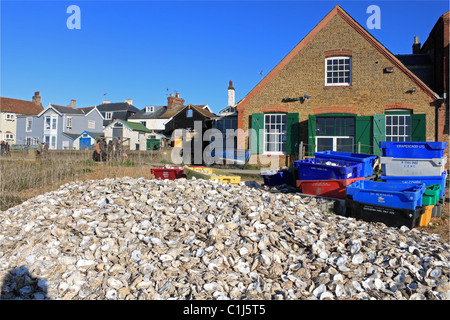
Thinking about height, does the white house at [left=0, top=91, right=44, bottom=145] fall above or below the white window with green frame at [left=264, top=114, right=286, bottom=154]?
above

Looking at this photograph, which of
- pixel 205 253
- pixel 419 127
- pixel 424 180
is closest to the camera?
pixel 205 253

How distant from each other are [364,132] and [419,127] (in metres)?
2.49

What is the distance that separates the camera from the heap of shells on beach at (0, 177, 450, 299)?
174 inches

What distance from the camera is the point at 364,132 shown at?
55.8ft

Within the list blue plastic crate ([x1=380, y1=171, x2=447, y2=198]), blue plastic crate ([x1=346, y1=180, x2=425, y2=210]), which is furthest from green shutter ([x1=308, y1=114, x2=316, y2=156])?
blue plastic crate ([x1=346, y1=180, x2=425, y2=210])

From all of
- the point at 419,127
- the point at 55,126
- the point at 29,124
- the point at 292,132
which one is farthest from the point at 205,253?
the point at 29,124

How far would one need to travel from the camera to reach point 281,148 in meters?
18.2

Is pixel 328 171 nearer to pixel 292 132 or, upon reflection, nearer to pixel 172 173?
pixel 172 173

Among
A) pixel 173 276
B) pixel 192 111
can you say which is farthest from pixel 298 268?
pixel 192 111

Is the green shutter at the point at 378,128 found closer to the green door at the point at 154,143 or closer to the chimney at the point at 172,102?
the green door at the point at 154,143

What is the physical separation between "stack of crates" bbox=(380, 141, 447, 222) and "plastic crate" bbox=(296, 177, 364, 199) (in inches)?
54.4

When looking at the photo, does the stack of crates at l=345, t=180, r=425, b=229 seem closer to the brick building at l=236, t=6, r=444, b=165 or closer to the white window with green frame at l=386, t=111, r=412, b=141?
the brick building at l=236, t=6, r=444, b=165

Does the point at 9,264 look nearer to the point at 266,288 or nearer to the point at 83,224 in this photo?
the point at 83,224
